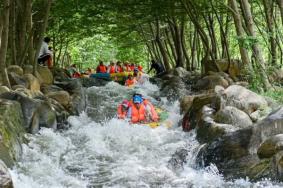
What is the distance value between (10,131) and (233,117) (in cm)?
449

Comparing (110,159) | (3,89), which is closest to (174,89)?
(3,89)

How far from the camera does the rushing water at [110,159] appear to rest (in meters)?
8.05

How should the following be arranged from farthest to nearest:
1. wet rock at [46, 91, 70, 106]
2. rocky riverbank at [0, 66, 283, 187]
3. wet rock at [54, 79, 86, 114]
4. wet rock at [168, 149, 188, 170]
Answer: wet rock at [54, 79, 86, 114]
wet rock at [46, 91, 70, 106]
wet rock at [168, 149, 188, 170]
rocky riverbank at [0, 66, 283, 187]

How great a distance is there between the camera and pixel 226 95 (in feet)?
38.5

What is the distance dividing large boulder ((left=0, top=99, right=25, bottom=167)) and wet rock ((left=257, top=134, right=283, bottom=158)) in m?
4.15

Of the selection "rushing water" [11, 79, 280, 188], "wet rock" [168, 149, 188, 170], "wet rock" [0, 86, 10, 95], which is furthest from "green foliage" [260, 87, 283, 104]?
"wet rock" [0, 86, 10, 95]

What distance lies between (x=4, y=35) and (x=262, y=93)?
6590 millimetres

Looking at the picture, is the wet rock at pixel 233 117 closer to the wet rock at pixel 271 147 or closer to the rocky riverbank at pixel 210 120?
the rocky riverbank at pixel 210 120

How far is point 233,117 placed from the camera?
10.3 meters

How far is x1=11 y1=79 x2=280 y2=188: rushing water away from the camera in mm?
8047

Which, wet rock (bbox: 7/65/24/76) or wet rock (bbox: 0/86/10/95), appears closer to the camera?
wet rock (bbox: 0/86/10/95)

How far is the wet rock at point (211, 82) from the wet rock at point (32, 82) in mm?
6136

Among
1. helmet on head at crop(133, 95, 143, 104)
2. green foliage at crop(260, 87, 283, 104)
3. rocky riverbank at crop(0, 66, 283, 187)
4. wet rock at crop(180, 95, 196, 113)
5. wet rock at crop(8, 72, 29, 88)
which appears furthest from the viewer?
wet rock at crop(180, 95, 196, 113)

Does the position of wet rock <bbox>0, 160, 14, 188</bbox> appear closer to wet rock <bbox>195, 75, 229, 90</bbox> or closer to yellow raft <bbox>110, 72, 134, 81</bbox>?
wet rock <bbox>195, 75, 229, 90</bbox>
